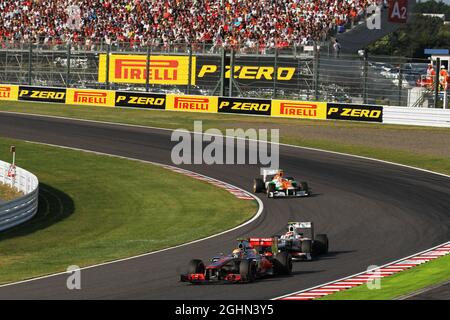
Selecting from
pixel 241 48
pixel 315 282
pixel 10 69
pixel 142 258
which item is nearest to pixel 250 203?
pixel 142 258

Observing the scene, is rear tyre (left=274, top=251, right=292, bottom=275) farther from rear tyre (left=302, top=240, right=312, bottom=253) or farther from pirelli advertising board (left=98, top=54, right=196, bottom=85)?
pirelli advertising board (left=98, top=54, right=196, bottom=85)

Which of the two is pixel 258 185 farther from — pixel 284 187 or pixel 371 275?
pixel 371 275

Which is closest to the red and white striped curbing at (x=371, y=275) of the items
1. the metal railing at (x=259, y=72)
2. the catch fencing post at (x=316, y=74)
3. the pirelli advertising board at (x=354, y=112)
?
the metal railing at (x=259, y=72)

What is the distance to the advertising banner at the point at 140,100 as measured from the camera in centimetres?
4891

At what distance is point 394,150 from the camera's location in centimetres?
3712

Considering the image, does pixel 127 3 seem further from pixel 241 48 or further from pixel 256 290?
pixel 256 290

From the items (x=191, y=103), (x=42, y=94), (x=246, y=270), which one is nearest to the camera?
(x=246, y=270)

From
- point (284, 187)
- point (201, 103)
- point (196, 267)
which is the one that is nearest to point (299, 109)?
point (201, 103)

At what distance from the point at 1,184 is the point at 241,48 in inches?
765

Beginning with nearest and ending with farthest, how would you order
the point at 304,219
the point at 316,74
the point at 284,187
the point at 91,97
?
the point at 304,219 → the point at 284,187 → the point at 316,74 → the point at 91,97

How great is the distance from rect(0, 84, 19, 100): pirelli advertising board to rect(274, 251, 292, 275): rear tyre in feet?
120

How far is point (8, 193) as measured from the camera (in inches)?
1214

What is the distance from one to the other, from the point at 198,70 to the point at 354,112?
915cm

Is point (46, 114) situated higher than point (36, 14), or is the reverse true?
point (36, 14)
